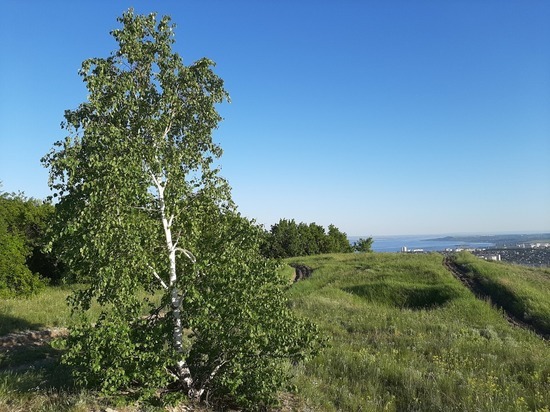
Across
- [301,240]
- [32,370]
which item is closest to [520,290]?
[32,370]

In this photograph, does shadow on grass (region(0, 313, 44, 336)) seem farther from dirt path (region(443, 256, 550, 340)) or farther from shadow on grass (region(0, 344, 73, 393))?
dirt path (region(443, 256, 550, 340))

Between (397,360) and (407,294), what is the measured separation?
1489cm

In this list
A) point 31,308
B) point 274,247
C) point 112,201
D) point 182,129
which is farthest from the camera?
point 274,247

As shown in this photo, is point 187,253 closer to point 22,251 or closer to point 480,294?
point 22,251

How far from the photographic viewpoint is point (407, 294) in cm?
2659

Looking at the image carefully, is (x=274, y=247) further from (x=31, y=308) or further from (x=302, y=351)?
(x=302, y=351)

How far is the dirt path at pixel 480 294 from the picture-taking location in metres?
19.6

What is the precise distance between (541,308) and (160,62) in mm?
23261

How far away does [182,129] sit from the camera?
329 inches

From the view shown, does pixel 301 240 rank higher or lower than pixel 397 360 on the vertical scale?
higher

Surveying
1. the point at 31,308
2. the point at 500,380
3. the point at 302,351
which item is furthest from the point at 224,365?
the point at 31,308

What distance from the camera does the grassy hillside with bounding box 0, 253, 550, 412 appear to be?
8.67 metres

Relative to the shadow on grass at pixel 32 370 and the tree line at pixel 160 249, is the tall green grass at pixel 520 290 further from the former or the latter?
the shadow on grass at pixel 32 370

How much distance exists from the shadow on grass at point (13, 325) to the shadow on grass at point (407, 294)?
19674 millimetres
